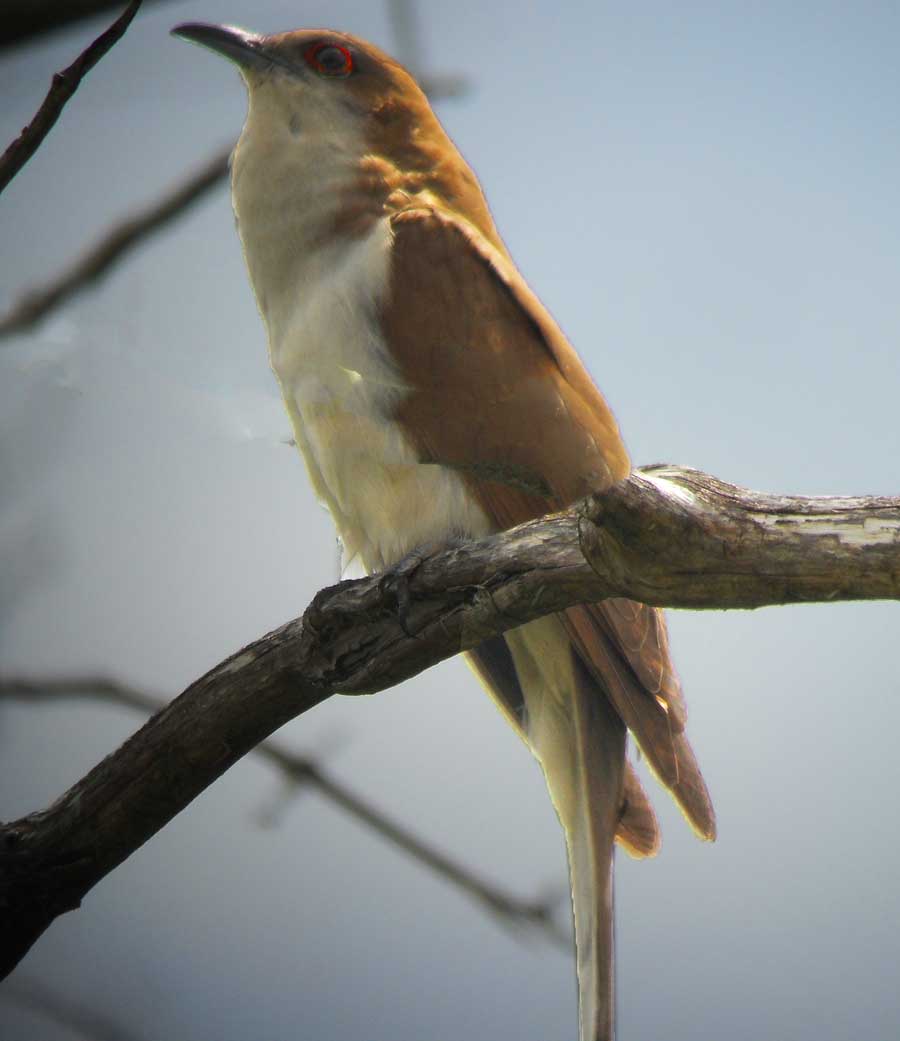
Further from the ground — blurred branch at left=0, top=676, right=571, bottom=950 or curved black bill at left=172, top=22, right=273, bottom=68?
curved black bill at left=172, top=22, right=273, bottom=68

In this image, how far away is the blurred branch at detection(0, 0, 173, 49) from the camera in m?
1.00

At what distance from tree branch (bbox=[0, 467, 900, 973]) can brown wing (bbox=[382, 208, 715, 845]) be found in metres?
0.29

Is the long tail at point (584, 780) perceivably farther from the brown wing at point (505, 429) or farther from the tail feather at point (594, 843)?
the brown wing at point (505, 429)

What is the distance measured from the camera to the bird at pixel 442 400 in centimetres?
188

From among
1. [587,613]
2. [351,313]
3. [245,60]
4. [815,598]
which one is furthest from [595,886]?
[245,60]

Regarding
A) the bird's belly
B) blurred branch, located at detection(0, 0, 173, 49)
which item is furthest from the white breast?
blurred branch, located at detection(0, 0, 173, 49)

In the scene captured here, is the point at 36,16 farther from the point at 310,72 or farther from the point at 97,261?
the point at 310,72

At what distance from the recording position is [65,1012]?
2104mm

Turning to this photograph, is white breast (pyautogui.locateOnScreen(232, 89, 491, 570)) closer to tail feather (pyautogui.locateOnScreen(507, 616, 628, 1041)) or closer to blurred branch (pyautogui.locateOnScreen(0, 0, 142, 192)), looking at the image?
tail feather (pyautogui.locateOnScreen(507, 616, 628, 1041))

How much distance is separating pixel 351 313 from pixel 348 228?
0.19 metres

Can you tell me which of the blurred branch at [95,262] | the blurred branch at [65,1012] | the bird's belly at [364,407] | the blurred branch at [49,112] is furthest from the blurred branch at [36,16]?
the blurred branch at [65,1012]

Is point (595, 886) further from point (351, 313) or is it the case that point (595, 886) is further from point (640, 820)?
point (351, 313)

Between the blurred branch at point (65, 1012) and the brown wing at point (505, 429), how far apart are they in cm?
117

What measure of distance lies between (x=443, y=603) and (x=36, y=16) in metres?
0.91
